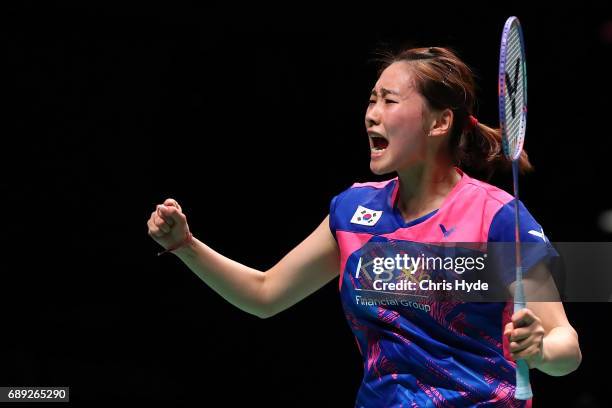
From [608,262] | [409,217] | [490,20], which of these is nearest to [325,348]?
[608,262]

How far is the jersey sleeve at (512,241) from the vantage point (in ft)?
8.87

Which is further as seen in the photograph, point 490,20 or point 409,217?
point 490,20

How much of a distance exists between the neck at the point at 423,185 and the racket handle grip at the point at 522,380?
0.57 metres

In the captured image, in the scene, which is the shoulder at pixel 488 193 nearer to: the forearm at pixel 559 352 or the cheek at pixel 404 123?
the cheek at pixel 404 123

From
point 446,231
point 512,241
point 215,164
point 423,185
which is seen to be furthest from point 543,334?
point 215,164

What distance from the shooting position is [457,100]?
118 inches

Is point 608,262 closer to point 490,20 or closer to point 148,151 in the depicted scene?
point 490,20

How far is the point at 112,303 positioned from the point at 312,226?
0.95 metres

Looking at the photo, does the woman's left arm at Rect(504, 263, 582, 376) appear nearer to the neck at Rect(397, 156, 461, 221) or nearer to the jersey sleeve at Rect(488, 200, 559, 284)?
the jersey sleeve at Rect(488, 200, 559, 284)

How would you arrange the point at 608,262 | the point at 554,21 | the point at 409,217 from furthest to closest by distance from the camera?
the point at 554,21 < the point at 608,262 < the point at 409,217

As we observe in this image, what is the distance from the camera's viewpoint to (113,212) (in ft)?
16.0

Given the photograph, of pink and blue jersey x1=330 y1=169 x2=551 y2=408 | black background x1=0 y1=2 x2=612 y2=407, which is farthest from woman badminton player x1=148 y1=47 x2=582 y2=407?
black background x1=0 y1=2 x2=612 y2=407

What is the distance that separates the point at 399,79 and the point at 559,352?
88cm

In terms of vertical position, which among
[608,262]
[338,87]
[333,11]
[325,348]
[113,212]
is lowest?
[325,348]
